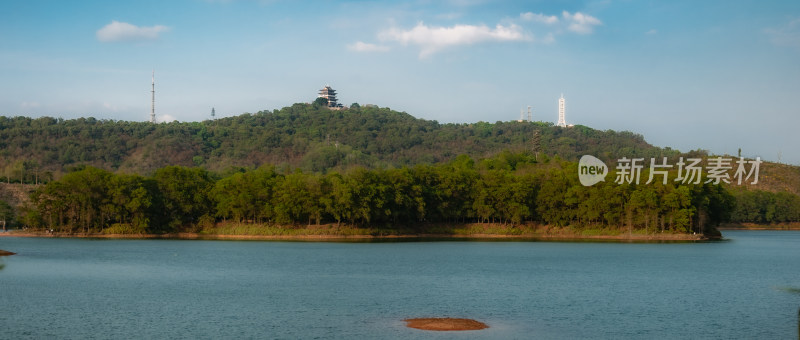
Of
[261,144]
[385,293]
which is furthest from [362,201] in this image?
[261,144]

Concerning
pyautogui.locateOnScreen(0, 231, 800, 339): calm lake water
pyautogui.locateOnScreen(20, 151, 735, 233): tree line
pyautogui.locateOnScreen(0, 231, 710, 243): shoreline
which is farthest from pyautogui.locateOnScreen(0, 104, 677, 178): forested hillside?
pyautogui.locateOnScreen(0, 231, 800, 339): calm lake water

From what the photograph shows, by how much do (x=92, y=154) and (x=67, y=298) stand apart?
4992 inches

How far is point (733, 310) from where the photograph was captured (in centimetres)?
2984

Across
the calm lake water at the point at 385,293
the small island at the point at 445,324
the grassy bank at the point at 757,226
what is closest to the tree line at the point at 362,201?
the calm lake water at the point at 385,293

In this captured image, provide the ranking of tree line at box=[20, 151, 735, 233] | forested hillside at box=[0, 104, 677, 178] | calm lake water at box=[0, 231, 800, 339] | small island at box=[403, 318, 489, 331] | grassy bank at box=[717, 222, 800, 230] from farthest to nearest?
forested hillside at box=[0, 104, 677, 178]
grassy bank at box=[717, 222, 800, 230]
tree line at box=[20, 151, 735, 233]
calm lake water at box=[0, 231, 800, 339]
small island at box=[403, 318, 489, 331]

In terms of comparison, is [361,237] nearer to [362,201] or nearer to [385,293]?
[362,201]

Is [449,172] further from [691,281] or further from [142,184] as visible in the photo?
[691,281]

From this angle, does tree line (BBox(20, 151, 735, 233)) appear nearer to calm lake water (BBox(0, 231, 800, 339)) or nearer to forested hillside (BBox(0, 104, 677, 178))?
calm lake water (BBox(0, 231, 800, 339))

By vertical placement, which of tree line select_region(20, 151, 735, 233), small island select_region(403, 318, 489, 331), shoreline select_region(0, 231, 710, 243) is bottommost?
small island select_region(403, 318, 489, 331)

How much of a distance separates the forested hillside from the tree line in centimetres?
5093

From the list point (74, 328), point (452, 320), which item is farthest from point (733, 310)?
point (74, 328)

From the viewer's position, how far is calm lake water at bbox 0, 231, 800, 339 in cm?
2520

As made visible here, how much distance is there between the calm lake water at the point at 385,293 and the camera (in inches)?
992

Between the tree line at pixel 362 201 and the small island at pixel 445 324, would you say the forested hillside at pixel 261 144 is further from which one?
the small island at pixel 445 324
